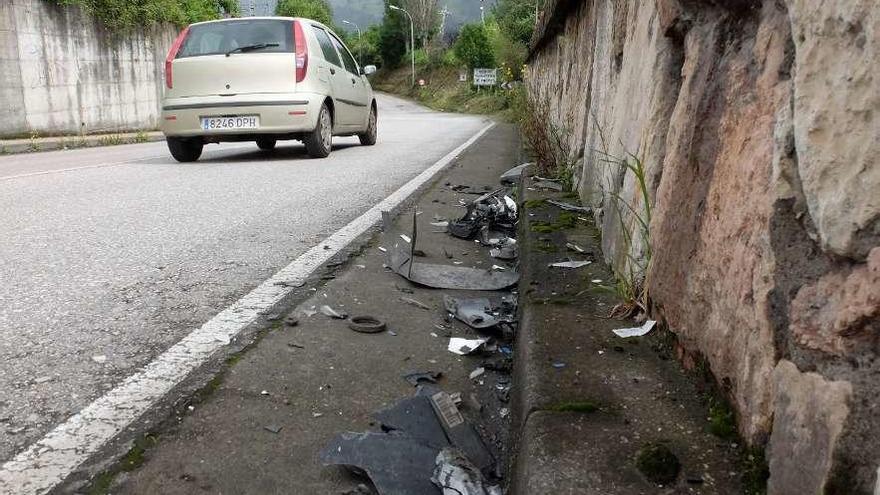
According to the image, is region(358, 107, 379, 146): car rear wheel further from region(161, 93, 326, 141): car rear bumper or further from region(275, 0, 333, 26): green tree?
region(275, 0, 333, 26): green tree

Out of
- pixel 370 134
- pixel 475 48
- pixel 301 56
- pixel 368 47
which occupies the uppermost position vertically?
pixel 368 47

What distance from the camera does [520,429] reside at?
1600mm

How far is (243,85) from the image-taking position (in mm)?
8102

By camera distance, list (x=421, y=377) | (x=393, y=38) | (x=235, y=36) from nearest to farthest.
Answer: (x=421, y=377)
(x=235, y=36)
(x=393, y=38)

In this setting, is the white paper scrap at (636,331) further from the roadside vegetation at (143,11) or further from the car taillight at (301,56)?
the roadside vegetation at (143,11)

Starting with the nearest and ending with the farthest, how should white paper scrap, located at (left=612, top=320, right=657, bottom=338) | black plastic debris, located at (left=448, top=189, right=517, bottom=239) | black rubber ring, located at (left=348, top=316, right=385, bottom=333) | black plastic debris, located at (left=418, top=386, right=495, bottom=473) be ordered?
black plastic debris, located at (left=418, top=386, right=495, bottom=473) < white paper scrap, located at (left=612, top=320, right=657, bottom=338) < black rubber ring, located at (left=348, top=316, right=385, bottom=333) < black plastic debris, located at (left=448, top=189, right=517, bottom=239)

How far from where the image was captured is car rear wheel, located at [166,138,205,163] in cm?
830

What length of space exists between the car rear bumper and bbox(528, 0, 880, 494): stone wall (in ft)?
20.8

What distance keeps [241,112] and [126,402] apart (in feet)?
21.8

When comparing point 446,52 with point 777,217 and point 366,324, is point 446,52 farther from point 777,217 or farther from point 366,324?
point 777,217

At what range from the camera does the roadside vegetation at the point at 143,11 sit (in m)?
16.0

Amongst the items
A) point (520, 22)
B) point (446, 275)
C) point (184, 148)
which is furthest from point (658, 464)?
point (520, 22)

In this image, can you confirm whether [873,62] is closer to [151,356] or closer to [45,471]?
[45,471]

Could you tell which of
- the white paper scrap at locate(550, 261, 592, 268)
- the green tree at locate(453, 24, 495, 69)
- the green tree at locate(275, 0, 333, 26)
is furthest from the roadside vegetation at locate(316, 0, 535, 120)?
the white paper scrap at locate(550, 261, 592, 268)
